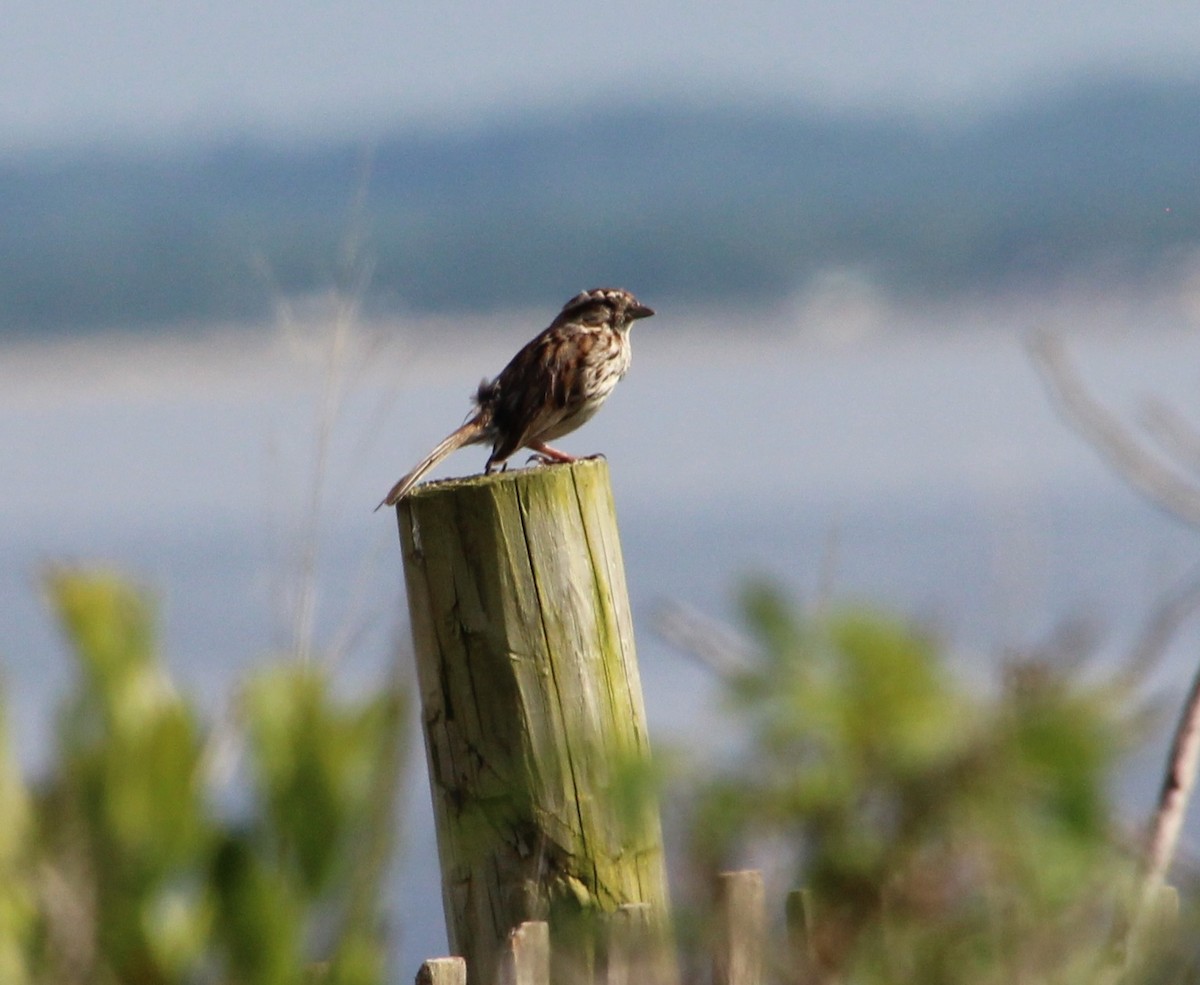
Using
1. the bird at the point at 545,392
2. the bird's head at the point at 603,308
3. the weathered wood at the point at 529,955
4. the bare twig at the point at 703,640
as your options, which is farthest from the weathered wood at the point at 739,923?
the bird's head at the point at 603,308

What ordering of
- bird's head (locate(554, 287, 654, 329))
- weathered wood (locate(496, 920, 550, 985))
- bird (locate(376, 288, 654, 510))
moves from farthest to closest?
1. bird's head (locate(554, 287, 654, 329))
2. bird (locate(376, 288, 654, 510))
3. weathered wood (locate(496, 920, 550, 985))

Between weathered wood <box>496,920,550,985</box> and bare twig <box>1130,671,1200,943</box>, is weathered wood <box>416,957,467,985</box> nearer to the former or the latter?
weathered wood <box>496,920,550,985</box>

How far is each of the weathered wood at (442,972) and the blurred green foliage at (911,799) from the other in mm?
1667

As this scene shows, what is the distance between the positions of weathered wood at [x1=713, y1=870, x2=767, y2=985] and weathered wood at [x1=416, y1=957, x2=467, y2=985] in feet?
4.43

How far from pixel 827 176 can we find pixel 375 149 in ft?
616

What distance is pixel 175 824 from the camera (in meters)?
1.73

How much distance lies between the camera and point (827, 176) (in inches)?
7431

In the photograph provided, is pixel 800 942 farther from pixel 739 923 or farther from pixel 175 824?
pixel 175 824

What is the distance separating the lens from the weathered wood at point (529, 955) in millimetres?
2939

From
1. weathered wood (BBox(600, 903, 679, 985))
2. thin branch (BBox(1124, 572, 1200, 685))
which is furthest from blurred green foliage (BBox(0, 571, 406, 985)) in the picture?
thin branch (BBox(1124, 572, 1200, 685))

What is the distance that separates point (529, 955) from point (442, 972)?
317mm

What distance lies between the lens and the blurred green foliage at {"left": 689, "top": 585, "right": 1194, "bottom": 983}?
1417 mm

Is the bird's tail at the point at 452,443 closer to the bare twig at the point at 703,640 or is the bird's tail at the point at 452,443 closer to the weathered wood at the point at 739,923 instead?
the weathered wood at the point at 739,923

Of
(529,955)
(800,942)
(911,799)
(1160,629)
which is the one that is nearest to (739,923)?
(800,942)
